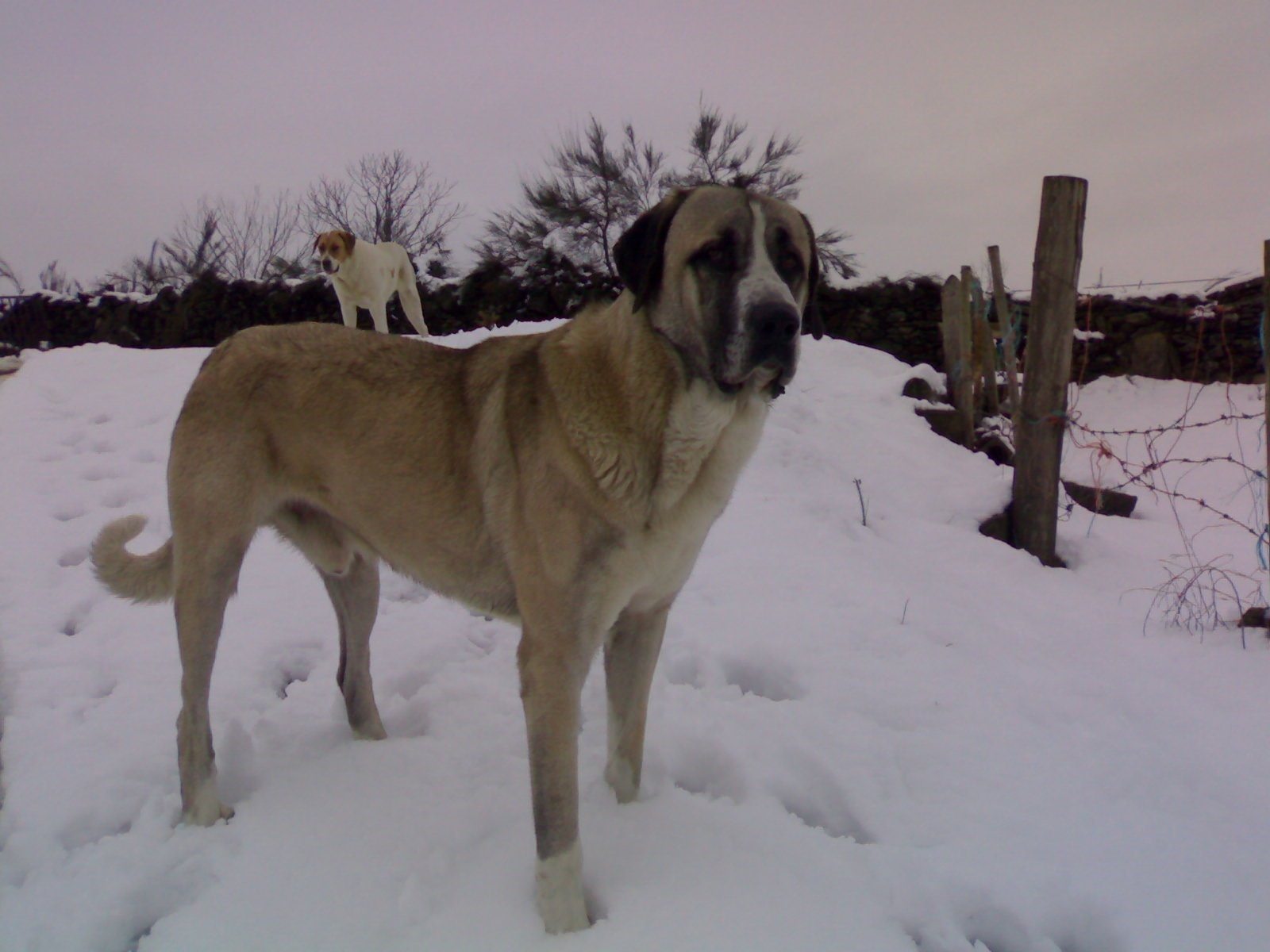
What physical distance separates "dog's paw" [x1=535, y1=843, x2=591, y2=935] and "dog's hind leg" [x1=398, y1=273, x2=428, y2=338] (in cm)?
952

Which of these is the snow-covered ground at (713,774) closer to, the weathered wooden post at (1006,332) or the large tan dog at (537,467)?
the large tan dog at (537,467)

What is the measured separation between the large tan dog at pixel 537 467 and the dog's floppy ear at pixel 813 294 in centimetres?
2

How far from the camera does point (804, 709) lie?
2791 millimetres

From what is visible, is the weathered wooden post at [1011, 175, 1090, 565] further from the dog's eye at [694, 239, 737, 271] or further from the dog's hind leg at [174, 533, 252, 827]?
the dog's hind leg at [174, 533, 252, 827]

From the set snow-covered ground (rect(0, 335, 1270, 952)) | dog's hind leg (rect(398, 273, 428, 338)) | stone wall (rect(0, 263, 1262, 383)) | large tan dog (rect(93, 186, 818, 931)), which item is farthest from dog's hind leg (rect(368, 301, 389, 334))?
large tan dog (rect(93, 186, 818, 931))

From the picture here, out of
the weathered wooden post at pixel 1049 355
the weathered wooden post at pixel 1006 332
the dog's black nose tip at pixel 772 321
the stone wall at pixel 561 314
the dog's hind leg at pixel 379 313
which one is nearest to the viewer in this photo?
the dog's black nose tip at pixel 772 321

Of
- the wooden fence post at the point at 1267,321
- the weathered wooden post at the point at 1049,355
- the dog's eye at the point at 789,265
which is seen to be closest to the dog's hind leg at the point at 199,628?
the dog's eye at the point at 789,265

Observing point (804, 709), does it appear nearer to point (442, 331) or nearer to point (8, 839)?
point (8, 839)

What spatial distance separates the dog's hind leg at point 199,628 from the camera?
2.33 meters

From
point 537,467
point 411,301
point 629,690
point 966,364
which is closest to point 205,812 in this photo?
point 629,690

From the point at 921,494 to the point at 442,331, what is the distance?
30.9 ft

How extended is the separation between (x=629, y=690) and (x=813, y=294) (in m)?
1.30

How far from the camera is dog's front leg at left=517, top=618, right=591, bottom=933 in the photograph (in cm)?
190

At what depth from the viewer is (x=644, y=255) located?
2043 mm
